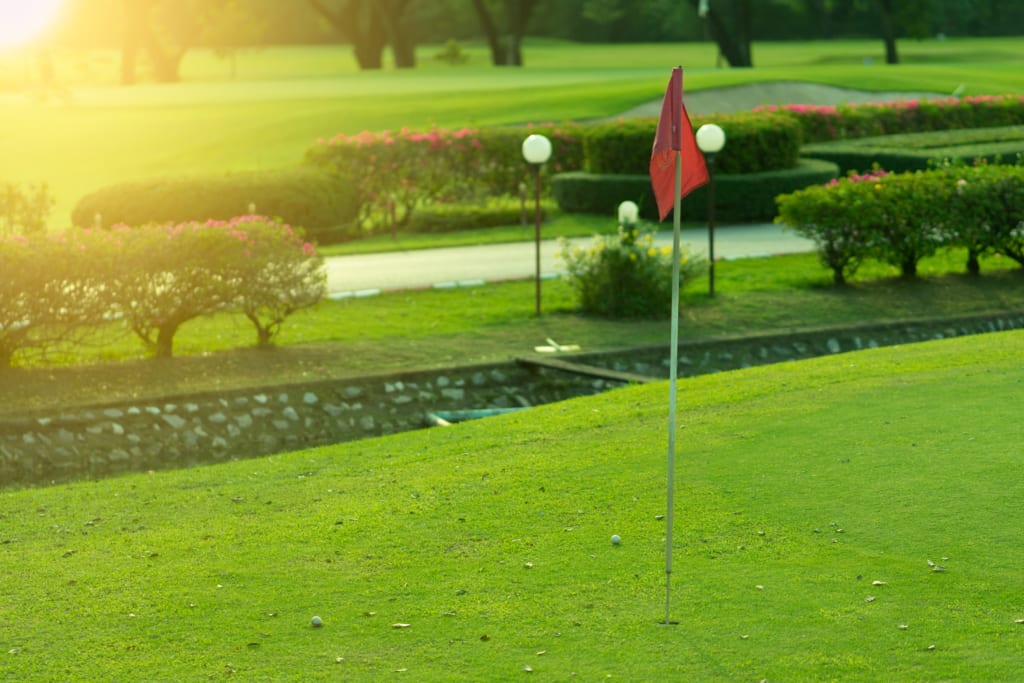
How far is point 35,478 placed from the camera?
10109 mm

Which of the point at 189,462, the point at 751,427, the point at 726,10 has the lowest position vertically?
the point at 189,462

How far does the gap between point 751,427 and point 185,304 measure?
5675 mm

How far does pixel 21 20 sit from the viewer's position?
5303 centimetres

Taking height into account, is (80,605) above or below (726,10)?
below

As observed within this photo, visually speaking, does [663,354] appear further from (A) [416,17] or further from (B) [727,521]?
(A) [416,17]

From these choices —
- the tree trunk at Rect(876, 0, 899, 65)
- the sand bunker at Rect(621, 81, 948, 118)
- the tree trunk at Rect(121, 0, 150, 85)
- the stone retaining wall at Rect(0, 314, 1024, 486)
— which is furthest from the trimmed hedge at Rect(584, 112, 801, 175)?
the tree trunk at Rect(876, 0, 899, 65)

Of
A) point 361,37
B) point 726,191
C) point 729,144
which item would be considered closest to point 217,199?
point 726,191

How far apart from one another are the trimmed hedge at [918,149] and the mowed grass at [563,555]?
14.0m

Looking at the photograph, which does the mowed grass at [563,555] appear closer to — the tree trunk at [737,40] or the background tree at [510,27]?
the tree trunk at [737,40]

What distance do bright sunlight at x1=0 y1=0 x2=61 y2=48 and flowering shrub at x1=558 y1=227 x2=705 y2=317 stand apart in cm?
3954

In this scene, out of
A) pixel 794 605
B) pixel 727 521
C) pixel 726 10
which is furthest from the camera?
pixel 726 10

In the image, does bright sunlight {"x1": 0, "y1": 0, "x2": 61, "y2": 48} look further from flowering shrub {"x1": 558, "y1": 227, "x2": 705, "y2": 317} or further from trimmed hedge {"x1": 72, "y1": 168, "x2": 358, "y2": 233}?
flowering shrub {"x1": 558, "y1": 227, "x2": 705, "y2": 317}

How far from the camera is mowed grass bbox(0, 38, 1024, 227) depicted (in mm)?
34219

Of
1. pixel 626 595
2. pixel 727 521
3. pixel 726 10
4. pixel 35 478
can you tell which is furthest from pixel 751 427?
pixel 726 10
